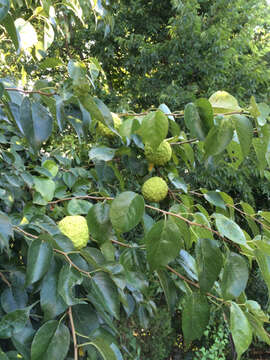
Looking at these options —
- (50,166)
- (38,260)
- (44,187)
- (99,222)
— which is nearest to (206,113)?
(99,222)

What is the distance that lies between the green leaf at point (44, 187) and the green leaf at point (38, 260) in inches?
13.5

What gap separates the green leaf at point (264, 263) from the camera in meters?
0.57

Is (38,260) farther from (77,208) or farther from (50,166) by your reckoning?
(50,166)

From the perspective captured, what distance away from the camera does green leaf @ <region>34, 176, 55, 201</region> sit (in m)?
0.91

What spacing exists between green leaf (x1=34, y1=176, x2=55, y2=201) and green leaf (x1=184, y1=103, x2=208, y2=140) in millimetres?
485

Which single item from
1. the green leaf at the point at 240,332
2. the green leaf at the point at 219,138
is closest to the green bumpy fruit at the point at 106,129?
the green leaf at the point at 219,138

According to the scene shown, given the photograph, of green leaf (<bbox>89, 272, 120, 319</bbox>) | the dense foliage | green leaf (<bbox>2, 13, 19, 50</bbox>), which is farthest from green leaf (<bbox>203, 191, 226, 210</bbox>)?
green leaf (<bbox>2, 13, 19, 50</bbox>)

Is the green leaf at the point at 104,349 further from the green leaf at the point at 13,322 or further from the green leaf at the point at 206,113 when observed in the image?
the green leaf at the point at 206,113

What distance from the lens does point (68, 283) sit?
0.55 m

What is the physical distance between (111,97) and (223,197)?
11.1 ft

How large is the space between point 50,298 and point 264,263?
1.29 feet

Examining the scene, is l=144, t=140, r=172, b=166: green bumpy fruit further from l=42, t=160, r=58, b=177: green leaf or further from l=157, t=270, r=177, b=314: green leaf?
l=42, t=160, r=58, b=177: green leaf

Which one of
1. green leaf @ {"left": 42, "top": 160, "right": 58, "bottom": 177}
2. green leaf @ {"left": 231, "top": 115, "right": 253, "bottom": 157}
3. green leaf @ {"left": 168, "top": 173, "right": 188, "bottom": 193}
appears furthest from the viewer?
green leaf @ {"left": 42, "top": 160, "right": 58, "bottom": 177}

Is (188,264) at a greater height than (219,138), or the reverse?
(219,138)
